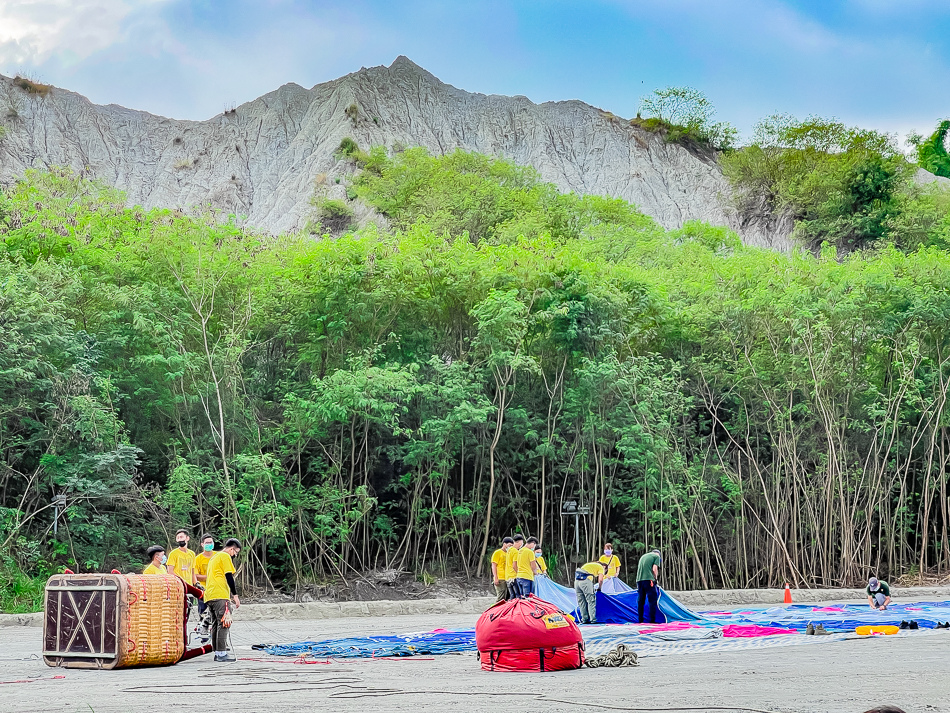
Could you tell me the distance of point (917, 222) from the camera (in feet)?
127

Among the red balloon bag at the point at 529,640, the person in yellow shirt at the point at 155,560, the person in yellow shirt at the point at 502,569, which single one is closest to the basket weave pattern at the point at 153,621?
the person in yellow shirt at the point at 155,560

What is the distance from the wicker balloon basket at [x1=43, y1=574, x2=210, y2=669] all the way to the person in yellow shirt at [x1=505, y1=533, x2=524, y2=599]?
16.6 feet

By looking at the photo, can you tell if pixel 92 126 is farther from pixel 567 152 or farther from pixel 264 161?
pixel 567 152

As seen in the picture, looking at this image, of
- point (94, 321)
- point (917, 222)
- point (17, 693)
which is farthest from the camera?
point (917, 222)

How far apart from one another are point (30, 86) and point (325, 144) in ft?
43.0

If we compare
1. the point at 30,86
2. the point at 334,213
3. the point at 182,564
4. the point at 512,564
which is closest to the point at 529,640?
the point at 182,564

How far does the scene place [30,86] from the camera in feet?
143

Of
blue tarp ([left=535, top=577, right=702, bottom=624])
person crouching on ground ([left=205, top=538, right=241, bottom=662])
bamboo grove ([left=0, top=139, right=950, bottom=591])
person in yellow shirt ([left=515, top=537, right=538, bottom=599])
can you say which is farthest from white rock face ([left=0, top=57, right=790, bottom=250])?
person crouching on ground ([left=205, top=538, right=241, bottom=662])

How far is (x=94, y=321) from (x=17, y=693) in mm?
13326

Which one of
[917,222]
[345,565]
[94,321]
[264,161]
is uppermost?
[264,161]

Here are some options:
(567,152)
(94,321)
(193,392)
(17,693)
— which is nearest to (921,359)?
(193,392)

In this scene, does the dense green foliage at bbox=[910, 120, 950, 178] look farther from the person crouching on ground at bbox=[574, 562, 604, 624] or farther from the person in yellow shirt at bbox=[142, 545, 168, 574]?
the person in yellow shirt at bbox=[142, 545, 168, 574]

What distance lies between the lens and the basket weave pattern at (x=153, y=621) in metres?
8.48

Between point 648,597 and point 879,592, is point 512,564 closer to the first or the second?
point 648,597
